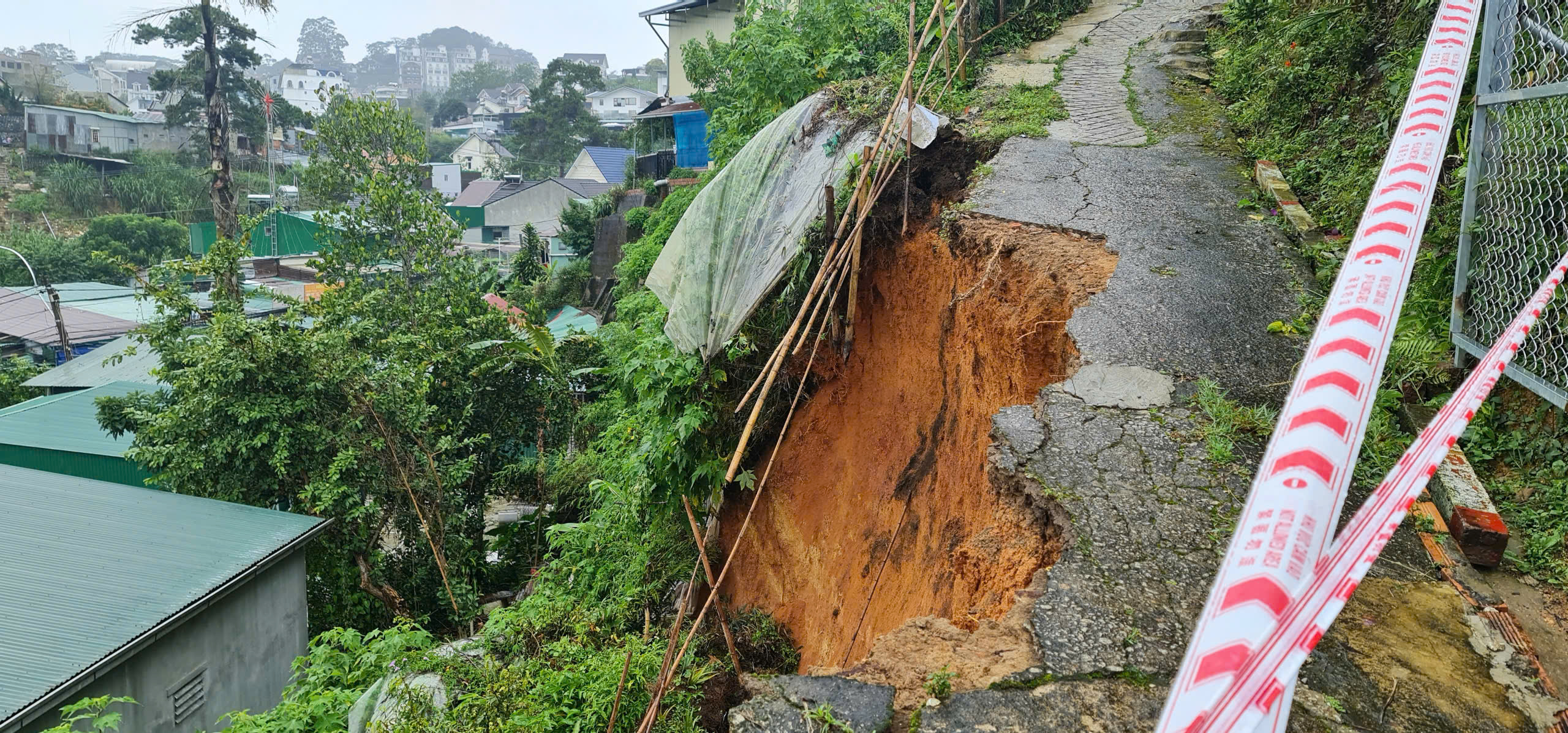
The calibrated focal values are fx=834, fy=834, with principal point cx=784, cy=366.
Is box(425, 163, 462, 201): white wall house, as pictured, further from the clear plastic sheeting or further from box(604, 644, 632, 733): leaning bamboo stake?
box(604, 644, 632, 733): leaning bamboo stake

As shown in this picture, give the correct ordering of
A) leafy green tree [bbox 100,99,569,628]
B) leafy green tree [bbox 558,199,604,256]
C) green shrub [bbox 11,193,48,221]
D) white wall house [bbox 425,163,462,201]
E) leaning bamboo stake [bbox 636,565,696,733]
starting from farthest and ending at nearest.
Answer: white wall house [bbox 425,163,462,201]
green shrub [bbox 11,193,48,221]
leafy green tree [bbox 558,199,604,256]
leafy green tree [bbox 100,99,569,628]
leaning bamboo stake [bbox 636,565,696,733]

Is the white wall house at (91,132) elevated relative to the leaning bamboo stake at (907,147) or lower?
elevated

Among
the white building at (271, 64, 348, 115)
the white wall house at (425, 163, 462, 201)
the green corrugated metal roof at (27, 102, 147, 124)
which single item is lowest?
the white wall house at (425, 163, 462, 201)

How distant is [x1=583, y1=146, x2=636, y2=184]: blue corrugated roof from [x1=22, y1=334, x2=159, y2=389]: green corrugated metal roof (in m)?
25.2

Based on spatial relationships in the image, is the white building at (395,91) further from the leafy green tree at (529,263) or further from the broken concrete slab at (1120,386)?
the broken concrete slab at (1120,386)

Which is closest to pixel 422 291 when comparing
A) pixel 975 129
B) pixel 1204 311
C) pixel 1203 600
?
pixel 975 129

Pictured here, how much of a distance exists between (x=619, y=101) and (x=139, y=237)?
220 feet

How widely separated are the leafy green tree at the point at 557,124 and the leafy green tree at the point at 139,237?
70.4 ft

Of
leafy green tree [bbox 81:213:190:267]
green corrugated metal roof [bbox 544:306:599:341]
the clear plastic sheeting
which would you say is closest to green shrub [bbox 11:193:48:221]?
leafy green tree [bbox 81:213:190:267]

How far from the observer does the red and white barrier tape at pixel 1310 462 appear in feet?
4.33

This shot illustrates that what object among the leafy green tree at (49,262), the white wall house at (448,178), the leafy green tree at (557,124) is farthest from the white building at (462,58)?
the leafy green tree at (49,262)

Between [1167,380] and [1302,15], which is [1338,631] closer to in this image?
[1167,380]

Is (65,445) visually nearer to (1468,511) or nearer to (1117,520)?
(1117,520)

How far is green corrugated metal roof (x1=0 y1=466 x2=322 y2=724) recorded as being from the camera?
543 cm
